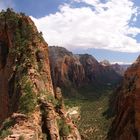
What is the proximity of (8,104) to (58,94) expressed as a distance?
803 cm

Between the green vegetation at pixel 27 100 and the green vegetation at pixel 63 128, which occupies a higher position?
the green vegetation at pixel 27 100

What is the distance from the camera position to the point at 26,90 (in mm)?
60250

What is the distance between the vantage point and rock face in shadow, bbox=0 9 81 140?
173ft

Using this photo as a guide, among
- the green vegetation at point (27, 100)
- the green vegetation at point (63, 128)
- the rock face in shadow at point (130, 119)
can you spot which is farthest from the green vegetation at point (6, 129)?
the rock face in shadow at point (130, 119)

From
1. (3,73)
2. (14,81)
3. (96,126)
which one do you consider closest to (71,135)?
(14,81)

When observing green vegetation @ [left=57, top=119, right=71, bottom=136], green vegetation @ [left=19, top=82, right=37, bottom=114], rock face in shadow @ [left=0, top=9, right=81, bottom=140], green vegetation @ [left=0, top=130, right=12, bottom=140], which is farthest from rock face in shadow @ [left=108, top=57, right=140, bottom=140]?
green vegetation @ [left=0, top=130, right=12, bottom=140]

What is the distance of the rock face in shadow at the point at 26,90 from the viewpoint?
52.8 metres

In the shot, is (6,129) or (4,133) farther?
(6,129)

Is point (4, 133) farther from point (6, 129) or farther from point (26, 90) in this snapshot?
point (26, 90)

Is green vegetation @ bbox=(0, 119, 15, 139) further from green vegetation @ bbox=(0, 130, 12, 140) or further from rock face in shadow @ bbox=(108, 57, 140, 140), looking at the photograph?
rock face in shadow @ bbox=(108, 57, 140, 140)

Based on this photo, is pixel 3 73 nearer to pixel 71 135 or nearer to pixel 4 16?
pixel 4 16

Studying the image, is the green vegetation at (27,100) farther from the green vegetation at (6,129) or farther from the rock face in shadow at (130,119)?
the rock face in shadow at (130,119)

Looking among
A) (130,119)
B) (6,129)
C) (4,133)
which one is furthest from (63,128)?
(130,119)

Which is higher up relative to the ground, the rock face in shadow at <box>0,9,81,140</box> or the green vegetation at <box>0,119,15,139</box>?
the rock face in shadow at <box>0,9,81,140</box>
